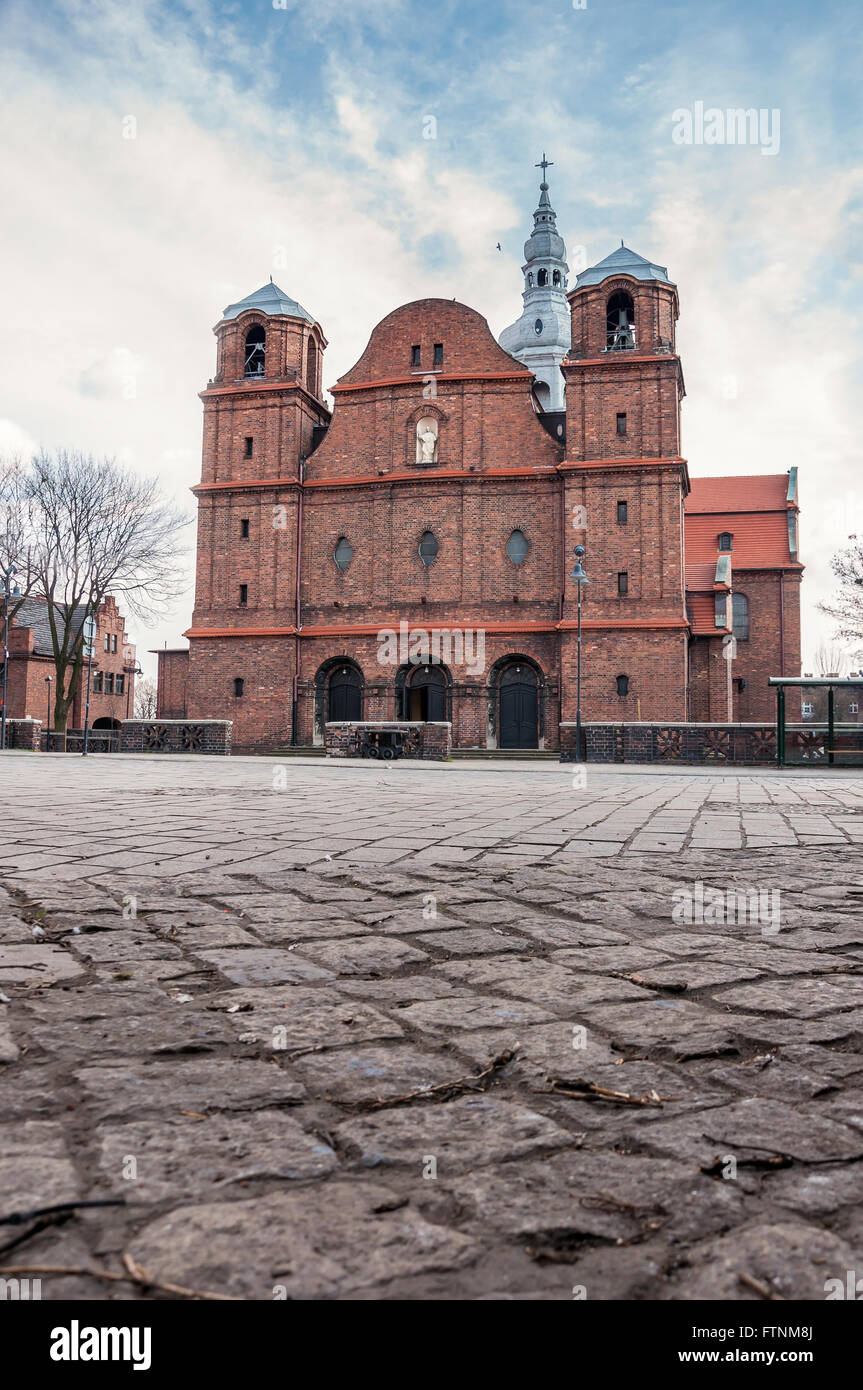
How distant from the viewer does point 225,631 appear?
32781 mm

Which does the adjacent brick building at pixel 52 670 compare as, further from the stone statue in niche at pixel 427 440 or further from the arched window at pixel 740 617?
the arched window at pixel 740 617

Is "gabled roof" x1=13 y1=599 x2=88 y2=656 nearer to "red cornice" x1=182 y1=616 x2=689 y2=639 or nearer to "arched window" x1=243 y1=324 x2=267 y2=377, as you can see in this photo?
"red cornice" x1=182 y1=616 x2=689 y2=639

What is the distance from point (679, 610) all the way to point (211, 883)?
26.8m

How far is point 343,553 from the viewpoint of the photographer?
109ft

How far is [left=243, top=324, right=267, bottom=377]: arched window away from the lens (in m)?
34.1

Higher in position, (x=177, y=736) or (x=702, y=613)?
(x=702, y=613)

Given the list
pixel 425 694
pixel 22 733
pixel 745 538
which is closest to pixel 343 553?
pixel 425 694

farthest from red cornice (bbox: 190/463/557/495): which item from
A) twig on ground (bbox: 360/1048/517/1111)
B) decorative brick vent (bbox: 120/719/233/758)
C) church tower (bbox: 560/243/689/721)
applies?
twig on ground (bbox: 360/1048/517/1111)

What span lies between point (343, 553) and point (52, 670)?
2535cm

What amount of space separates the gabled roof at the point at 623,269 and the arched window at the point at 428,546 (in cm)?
969

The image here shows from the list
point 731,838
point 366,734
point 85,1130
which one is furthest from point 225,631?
point 85,1130

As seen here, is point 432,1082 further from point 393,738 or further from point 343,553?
point 343,553

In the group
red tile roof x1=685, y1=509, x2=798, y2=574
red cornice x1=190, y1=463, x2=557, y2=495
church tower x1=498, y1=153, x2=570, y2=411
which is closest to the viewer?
red cornice x1=190, y1=463, x2=557, y2=495

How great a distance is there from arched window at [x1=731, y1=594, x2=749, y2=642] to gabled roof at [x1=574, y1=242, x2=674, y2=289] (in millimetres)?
15967
